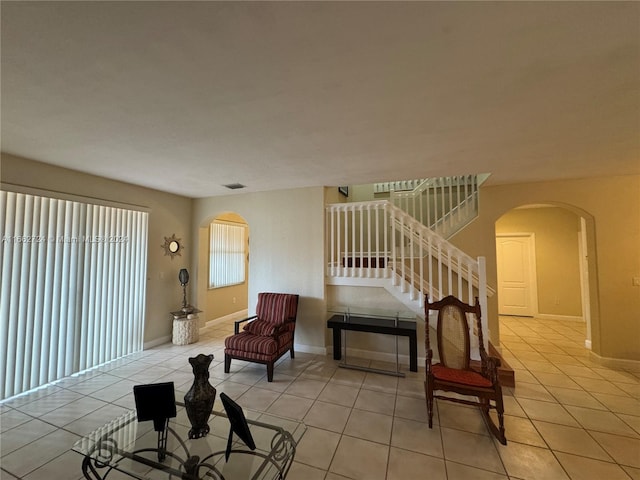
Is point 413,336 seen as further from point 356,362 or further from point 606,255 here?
point 606,255

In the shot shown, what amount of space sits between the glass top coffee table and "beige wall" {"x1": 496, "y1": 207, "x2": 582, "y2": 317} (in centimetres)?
619

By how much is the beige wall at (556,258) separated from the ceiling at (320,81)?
3.45 m

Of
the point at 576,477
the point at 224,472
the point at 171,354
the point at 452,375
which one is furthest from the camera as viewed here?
the point at 171,354

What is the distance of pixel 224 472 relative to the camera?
1.53m

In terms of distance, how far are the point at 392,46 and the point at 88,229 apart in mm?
4260

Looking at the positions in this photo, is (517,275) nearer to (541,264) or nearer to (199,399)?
(541,264)

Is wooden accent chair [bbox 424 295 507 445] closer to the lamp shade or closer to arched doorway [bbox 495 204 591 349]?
the lamp shade

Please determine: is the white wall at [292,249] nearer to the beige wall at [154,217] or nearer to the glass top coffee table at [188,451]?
the beige wall at [154,217]

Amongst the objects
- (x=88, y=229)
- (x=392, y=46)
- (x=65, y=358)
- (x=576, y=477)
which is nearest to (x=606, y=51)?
(x=392, y=46)

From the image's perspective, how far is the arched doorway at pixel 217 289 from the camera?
16.8 ft

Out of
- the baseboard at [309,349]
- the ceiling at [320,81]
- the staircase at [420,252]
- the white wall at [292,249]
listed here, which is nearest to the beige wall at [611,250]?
the ceiling at [320,81]

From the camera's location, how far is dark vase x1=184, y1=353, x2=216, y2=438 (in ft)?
5.74

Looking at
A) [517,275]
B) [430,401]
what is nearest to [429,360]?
[430,401]

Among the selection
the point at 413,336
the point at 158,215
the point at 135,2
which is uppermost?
the point at 135,2
